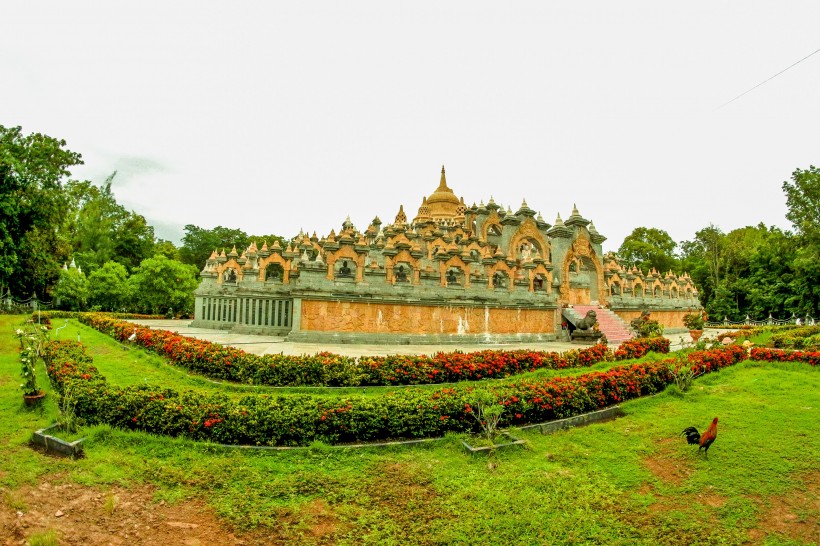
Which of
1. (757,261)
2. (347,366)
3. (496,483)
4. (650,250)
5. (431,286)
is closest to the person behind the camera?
(496,483)

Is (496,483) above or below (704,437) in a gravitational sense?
below

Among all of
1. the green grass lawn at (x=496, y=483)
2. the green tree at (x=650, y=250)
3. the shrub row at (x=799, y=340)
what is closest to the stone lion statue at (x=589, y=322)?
the shrub row at (x=799, y=340)

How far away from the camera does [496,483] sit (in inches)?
264

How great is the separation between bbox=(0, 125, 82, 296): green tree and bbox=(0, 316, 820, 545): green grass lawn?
21537 mm

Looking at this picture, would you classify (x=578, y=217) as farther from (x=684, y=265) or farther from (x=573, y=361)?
(x=684, y=265)

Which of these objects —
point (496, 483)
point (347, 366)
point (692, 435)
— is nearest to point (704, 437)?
point (692, 435)

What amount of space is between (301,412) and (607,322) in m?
22.8

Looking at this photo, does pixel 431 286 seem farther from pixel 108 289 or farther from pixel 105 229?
pixel 105 229

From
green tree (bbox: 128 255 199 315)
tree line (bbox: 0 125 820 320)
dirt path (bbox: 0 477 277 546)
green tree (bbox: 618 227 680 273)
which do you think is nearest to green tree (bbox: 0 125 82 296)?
tree line (bbox: 0 125 820 320)

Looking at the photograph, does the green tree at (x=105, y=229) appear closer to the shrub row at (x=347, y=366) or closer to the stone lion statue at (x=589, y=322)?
Result: the shrub row at (x=347, y=366)

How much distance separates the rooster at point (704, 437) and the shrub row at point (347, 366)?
17.8 ft

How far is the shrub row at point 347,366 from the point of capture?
36.7 feet

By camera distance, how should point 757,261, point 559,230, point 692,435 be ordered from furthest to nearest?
point 757,261, point 559,230, point 692,435

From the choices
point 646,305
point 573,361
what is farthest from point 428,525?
point 646,305
